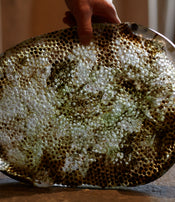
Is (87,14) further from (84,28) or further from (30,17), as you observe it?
(30,17)

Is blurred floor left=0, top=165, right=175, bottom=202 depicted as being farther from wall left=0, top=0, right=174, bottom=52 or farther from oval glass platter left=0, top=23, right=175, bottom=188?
wall left=0, top=0, right=174, bottom=52

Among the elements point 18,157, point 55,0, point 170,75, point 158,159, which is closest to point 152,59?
point 170,75

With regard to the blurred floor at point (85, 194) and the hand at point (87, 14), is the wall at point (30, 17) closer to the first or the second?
the hand at point (87, 14)

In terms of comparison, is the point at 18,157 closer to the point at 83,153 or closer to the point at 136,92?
the point at 83,153

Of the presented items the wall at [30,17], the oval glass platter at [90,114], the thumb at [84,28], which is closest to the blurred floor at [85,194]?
the oval glass platter at [90,114]

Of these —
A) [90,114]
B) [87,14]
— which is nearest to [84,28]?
[87,14]
